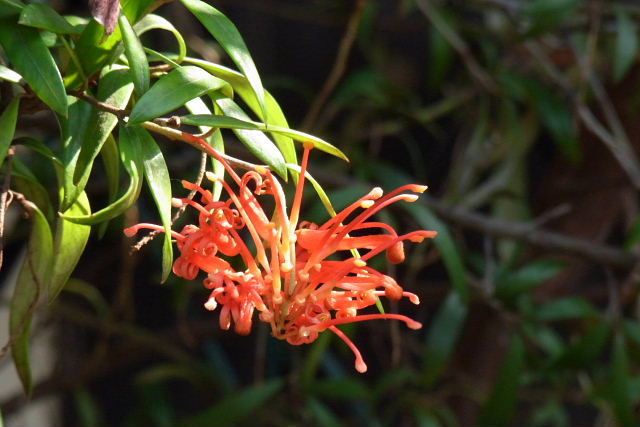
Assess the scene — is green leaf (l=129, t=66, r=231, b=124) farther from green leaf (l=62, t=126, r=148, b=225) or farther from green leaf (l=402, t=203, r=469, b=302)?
green leaf (l=402, t=203, r=469, b=302)

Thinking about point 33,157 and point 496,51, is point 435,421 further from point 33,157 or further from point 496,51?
point 33,157

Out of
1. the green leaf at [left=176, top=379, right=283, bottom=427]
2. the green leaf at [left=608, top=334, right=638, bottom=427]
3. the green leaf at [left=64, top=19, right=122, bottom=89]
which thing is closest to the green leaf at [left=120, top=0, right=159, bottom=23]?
the green leaf at [left=64, top=19, right=122, bottom=89]

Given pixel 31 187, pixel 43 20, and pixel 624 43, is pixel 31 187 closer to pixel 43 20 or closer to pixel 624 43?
pixel 43 20

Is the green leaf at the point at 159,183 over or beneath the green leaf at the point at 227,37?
beneath

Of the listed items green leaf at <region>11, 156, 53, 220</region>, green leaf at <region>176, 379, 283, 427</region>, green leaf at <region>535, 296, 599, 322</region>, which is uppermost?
green leaf at <region>11, 156, 53, 220</region>

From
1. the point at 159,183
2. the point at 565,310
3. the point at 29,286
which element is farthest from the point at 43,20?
the point at 565,310

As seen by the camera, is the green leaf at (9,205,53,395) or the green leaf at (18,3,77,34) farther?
the green leaf at (9,205,53,395)

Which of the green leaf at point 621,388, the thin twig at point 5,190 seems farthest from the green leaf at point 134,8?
the green leaf at point 621,388

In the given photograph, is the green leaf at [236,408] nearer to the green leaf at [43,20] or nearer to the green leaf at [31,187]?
the green leaf at [31,187]
